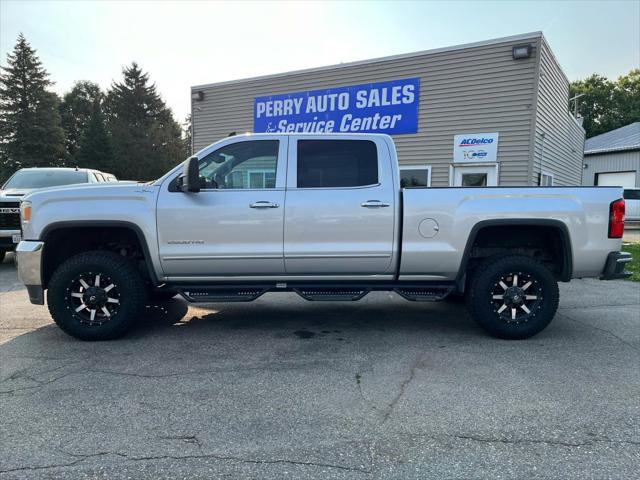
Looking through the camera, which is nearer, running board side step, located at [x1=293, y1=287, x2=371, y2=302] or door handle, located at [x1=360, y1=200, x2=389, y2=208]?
door handle, located at [x1=360, y1=200, x2=389, y2=208]

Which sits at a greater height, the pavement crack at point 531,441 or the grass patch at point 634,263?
the grass patch at point 634,263

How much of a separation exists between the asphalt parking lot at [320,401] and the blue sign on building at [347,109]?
7738mm

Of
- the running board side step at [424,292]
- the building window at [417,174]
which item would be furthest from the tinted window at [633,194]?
the running board side step at [424,292]

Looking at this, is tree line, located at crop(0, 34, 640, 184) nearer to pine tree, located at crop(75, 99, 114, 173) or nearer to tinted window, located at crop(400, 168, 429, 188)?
pine tree, located at crop(75, 99, 114, 173)

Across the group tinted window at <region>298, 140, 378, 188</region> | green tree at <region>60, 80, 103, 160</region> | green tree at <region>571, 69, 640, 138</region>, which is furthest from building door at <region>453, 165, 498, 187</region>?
green tree at <region>60, 80, 103, 160</region>

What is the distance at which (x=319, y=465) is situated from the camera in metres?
2.44

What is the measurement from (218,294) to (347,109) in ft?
29.8

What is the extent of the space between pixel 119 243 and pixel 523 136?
9.09 metres

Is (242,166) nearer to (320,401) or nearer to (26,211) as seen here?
(26,211)

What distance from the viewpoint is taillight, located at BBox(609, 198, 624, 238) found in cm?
443

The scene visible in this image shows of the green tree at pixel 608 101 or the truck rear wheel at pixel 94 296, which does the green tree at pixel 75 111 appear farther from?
the truck rear wheel at pixel 94 296

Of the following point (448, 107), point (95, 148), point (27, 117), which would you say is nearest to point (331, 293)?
point (448, 107)

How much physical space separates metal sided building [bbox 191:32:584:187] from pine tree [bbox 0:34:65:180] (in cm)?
4010

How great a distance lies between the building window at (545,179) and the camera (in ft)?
36.9
